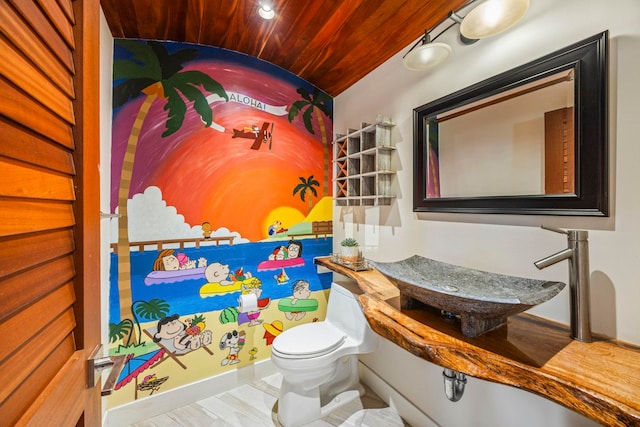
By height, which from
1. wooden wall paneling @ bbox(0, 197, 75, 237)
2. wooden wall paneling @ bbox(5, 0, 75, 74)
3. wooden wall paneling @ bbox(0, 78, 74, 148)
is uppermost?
wooden wall paneling @ bbox(5, 0, 75, 74)

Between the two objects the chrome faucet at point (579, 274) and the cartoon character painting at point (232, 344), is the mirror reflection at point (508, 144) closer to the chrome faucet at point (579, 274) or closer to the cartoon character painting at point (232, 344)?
the chrome faucet at point (579, 274)

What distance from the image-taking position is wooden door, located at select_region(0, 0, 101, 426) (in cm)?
40

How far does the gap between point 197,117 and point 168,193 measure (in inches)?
22.8

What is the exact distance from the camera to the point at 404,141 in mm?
1756

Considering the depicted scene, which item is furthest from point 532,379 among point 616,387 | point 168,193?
point 168,193

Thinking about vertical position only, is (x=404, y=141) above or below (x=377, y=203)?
above

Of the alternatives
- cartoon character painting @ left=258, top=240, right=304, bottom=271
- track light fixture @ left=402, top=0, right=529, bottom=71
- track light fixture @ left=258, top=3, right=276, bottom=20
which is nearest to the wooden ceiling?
track light fixture @ left=258, top=3, right=276, bottom=20

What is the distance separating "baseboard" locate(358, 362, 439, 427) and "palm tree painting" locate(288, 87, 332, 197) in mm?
1519

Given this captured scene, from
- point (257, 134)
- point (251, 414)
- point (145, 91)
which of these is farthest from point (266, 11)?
point (251, 414)

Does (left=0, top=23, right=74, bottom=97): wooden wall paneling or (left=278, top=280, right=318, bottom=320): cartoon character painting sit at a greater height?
(left=0, top=23, right=74, bottom=97): wooden wall paneling

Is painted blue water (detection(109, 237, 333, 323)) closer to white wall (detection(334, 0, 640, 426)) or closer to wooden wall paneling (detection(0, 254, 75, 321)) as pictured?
white wall (detection(334, 0, 640, 426))

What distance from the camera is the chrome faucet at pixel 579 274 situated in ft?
2.93

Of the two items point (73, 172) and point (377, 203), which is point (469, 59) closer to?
point (377, 203)

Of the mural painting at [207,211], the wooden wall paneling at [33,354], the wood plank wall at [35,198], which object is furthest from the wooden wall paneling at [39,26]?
the mural painting at [207,211]
